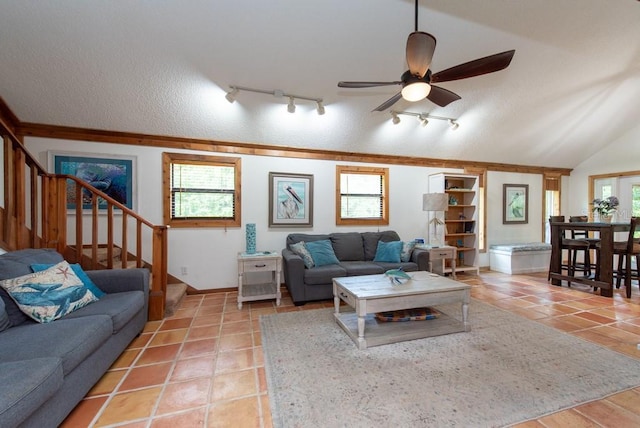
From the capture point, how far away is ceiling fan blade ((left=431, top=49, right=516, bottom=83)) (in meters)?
1.98

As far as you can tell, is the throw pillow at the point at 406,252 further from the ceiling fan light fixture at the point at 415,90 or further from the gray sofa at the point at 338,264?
the ceiling fan light fixture at the point at 415,90

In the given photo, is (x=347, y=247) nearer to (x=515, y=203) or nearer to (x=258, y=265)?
(x=258, y=265)

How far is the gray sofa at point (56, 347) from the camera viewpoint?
1.13 meters

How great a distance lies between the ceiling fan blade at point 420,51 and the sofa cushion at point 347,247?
8.81ft

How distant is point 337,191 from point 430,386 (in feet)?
10.5

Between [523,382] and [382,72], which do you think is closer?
[523,382]

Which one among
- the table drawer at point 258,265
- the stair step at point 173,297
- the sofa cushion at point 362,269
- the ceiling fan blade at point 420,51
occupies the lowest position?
the stair step at point 173,297

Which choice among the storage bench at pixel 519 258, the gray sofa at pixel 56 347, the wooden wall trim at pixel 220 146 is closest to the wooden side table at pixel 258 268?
the gray sofa at pixel 56 347

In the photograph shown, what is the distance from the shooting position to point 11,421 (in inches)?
39.9

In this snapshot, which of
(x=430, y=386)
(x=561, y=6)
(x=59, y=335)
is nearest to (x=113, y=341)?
(x=59, y=335)

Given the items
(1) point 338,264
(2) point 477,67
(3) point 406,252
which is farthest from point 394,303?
(2) point 477,67

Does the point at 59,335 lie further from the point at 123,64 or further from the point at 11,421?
the point at 123,64

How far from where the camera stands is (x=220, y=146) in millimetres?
3955

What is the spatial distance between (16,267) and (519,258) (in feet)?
23.1
